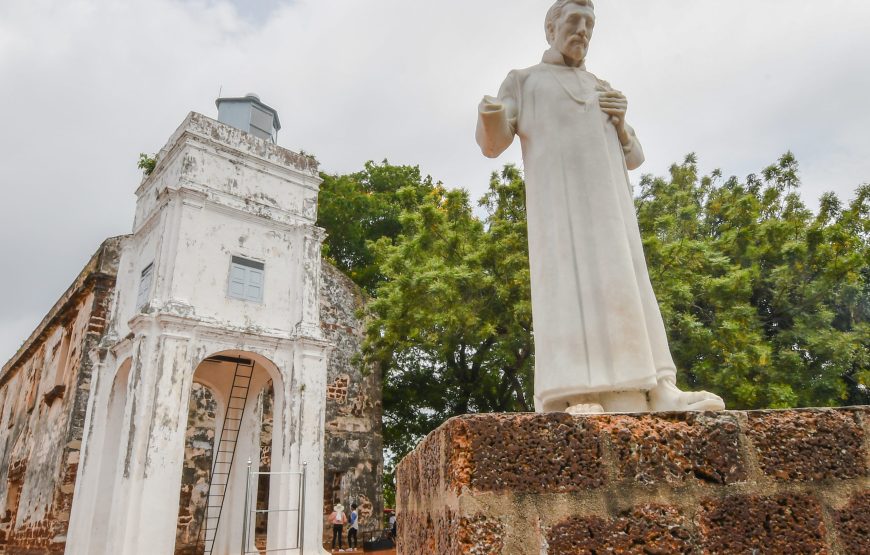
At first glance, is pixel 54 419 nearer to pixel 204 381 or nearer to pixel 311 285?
pixel 204 381

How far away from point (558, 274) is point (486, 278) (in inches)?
311

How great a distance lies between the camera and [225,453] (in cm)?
1046

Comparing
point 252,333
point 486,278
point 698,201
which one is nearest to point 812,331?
point 698,201

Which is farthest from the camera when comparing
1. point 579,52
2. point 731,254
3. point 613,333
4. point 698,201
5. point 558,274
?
point 698,201

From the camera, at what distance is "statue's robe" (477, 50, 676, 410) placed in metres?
2.23

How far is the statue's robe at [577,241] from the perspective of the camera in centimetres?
223

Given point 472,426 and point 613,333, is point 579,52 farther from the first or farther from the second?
point 472,426

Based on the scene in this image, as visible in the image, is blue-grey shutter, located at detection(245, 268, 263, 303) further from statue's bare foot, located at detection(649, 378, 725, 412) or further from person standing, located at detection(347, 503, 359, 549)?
statue's bare foot, located at detection(649, 378, 725, 412)

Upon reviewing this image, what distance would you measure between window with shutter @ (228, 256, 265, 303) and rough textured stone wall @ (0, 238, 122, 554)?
3.97 metres

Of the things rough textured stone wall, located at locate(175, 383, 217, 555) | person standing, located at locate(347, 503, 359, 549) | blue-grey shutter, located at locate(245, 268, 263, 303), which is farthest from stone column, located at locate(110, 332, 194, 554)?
person standing, located at locate(347, 503, 359, 549)

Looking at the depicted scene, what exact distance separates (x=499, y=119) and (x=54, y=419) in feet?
41.8

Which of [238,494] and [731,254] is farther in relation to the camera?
[731,254]

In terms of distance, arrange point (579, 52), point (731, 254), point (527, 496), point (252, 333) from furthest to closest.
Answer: point (731, 254) < point (252, 333) < point (579, 52) < point (527, 496)

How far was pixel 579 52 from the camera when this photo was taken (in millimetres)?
2883
